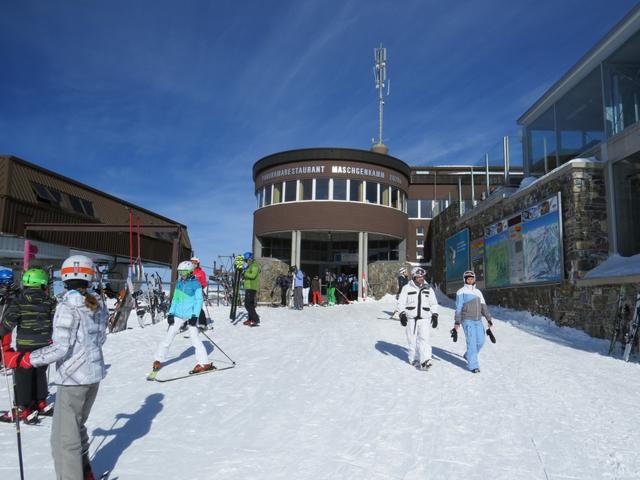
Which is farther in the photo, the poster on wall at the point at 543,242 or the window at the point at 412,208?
the window at the point at 412,208

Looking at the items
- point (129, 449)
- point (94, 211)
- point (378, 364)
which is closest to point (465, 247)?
point (378, 364)

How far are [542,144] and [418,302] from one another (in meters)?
10.7

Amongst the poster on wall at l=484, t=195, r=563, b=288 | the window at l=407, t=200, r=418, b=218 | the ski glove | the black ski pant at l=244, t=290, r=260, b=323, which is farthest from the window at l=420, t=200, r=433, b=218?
the ski glove

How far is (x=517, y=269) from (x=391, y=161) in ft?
44.0

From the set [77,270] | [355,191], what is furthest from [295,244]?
[77,270]

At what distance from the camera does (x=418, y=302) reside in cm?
905

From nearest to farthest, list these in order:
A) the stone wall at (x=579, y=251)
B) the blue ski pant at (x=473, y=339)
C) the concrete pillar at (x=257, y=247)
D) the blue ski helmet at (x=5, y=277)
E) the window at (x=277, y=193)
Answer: the blue ski helmet at (x=5, y=277)
the blue ski pant at (x=473, y=339)
the stone wall at (x=579, y=251)
the window at (x=277, y=193)
the concrete pillar at (x=257, y=247)

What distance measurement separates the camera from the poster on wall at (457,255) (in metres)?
21.1

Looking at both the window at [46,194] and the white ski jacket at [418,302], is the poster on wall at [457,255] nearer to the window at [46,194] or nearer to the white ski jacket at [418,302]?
the white ski jacket at [418,302]

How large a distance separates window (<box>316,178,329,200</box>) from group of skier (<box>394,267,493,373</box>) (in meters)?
17.6

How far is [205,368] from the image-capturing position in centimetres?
816

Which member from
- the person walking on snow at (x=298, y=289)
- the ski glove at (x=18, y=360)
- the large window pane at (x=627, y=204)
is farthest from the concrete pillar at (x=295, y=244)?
the ski glove at (x=18, y=360)

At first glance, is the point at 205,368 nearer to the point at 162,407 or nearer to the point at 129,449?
the point at 162,407

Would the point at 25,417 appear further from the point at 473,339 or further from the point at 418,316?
the point at 473,339
